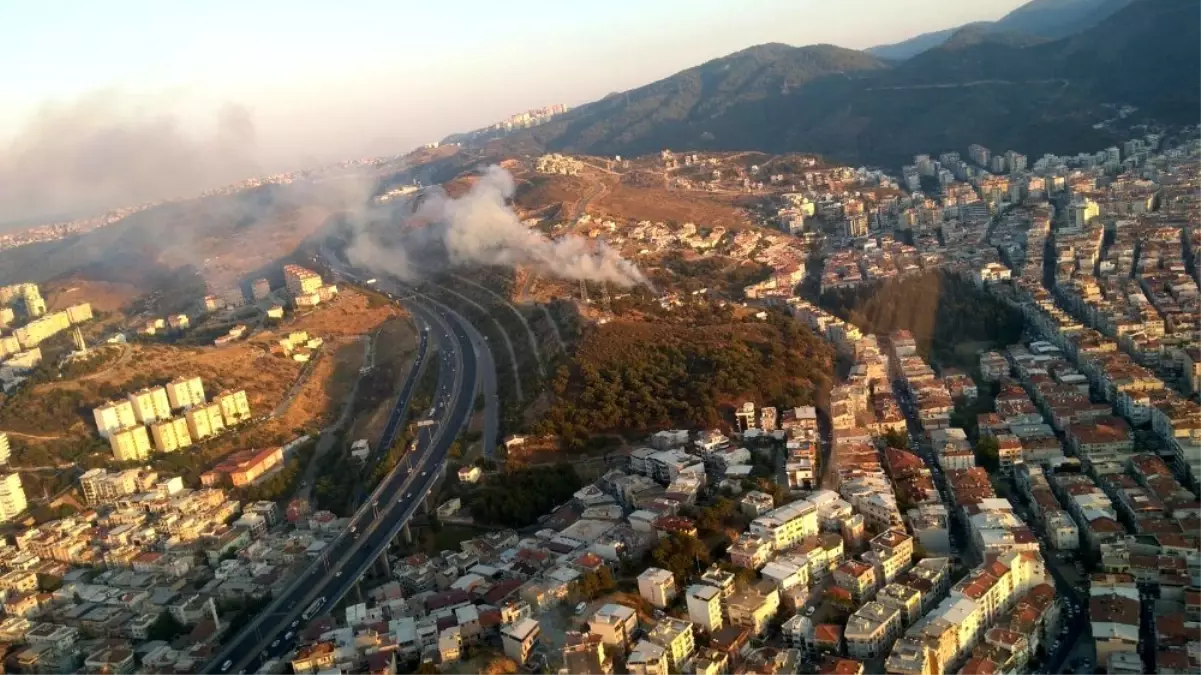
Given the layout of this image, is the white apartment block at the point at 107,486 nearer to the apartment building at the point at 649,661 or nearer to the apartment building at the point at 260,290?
the apartment building at the point at 649,661

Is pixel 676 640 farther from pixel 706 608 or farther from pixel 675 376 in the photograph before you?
pixel 675 376

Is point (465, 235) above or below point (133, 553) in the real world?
above

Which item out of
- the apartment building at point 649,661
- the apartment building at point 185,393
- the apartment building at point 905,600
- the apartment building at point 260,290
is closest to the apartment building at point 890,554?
the apartment building at point 905,600

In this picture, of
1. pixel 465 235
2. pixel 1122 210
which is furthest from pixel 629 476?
pixel 1122 210

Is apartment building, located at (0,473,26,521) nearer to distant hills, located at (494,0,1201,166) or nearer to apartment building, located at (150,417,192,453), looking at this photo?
apartment building, located at (150,417,192,453)

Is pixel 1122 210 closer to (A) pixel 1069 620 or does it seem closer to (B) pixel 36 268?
(A) pixel 1069 620

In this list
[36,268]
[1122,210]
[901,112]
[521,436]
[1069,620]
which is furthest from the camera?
[901,112]
